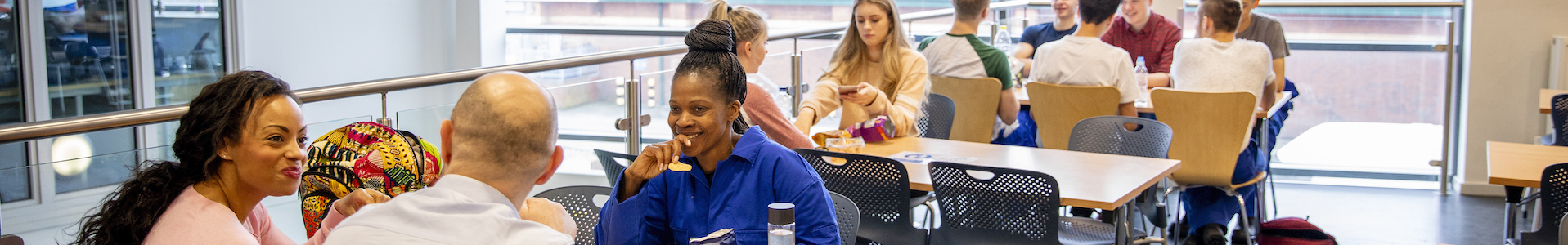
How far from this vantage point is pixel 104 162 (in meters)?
1.88

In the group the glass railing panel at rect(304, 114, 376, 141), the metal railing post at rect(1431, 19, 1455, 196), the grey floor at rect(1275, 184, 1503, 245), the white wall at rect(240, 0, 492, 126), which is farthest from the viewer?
the white wall at rect(240, 0, 492, 126)

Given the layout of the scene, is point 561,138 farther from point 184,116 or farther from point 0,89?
point 184,116

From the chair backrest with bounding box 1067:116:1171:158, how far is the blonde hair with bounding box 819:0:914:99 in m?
0.73

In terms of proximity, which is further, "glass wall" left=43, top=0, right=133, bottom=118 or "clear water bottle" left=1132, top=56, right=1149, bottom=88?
"glass wall" left=43, top=0, right=133, bottom=118

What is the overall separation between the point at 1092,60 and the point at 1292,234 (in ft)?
3.66

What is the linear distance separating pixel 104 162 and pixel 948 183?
1914mm

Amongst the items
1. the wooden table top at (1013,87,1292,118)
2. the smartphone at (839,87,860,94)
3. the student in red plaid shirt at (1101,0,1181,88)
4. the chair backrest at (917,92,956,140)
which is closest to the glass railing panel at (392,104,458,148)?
the smartphone at (839,87,860,94)

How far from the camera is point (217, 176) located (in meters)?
1.46

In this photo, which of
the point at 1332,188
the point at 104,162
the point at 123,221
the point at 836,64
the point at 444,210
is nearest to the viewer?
the point at 444,210

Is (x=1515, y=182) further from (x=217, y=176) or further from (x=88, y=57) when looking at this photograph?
(x=88, y=57)

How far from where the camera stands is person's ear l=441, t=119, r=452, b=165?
1.24m

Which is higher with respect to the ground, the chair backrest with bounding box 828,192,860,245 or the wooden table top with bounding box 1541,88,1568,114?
the wooden table top with bounding box 1541,88,1568,114

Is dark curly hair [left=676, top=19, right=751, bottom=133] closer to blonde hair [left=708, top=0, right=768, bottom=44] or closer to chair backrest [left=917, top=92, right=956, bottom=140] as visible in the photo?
blonde hair [left=708, top=0, right=768, bottom=44]

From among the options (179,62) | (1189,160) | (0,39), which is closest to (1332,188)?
(1189,160)
